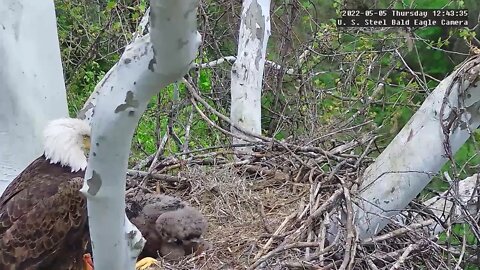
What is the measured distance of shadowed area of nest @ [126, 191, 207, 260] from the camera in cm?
437

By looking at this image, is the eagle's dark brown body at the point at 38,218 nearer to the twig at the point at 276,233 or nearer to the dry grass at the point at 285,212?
the dry grass at the point at 285,212

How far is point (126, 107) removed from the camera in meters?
1.88

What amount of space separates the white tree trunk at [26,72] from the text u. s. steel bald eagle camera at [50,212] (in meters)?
0.19

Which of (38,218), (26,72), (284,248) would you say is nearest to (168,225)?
(38,218)

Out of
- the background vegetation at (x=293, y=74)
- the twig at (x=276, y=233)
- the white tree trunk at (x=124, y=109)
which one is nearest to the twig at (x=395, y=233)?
the twig at (x=276, y=233)

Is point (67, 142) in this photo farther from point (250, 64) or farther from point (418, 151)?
point (418, 151)

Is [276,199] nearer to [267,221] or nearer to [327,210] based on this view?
[267,221]

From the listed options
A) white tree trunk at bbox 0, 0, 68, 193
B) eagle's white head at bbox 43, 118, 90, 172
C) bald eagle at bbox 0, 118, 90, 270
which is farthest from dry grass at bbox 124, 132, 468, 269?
white tree trunk at bbox 0, 0, 68, 193

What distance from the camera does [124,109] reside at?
188 cm

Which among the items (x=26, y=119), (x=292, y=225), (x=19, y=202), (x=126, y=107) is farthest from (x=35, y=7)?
(x=126, y=107)

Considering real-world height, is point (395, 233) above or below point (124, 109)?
below

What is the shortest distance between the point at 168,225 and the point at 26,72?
4.33 ft

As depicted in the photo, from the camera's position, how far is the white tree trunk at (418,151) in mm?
3129

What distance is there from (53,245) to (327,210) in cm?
152
